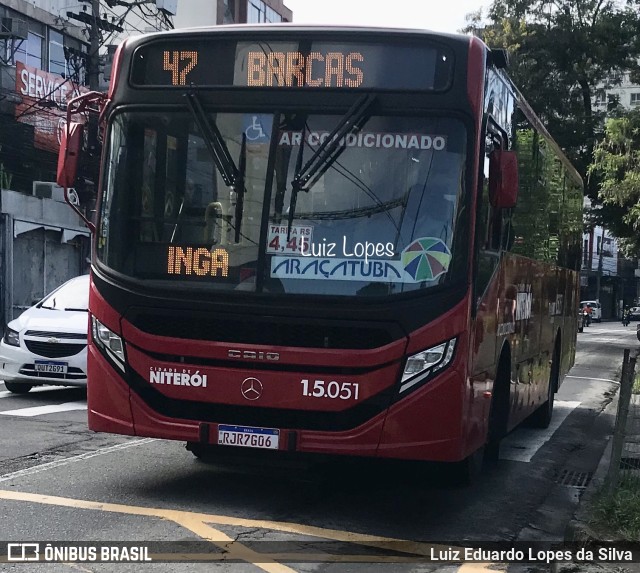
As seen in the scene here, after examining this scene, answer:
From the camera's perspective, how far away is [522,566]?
647 centimetres

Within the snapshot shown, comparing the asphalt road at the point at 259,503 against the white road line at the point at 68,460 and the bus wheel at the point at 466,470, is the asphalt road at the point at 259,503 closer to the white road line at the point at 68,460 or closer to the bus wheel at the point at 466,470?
the white road line at the point at 68,460

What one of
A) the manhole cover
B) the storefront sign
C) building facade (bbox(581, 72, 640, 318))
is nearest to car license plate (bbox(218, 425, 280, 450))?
the manhole cover

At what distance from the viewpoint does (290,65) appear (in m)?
7.42

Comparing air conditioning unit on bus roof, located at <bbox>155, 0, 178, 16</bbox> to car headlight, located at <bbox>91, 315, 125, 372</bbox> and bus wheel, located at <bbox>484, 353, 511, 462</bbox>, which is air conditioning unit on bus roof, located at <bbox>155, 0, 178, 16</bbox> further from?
car headlight, located at <bbox>91, 315, 125, 372</bbox>

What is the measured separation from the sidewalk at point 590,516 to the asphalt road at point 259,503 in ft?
1.00

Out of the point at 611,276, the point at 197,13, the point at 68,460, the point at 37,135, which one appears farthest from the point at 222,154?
the point at 611,276

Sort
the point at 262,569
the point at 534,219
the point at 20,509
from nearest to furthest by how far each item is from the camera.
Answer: the point at 262,569 < the point at 20,509 < the point at 534,219

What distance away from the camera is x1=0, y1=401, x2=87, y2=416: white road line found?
1234 cm

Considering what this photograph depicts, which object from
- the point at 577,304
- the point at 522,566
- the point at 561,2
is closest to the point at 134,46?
the point at 522,566

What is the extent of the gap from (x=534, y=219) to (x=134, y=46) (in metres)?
4.60

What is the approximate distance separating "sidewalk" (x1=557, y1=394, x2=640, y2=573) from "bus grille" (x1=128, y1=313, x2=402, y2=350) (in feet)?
5.21

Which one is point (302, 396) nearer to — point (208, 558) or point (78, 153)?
point (208, 558)

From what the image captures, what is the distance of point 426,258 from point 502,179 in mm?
908

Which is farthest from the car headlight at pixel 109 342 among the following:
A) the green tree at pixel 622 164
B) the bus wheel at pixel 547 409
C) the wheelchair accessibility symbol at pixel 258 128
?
the green tree at pixel 622 164
